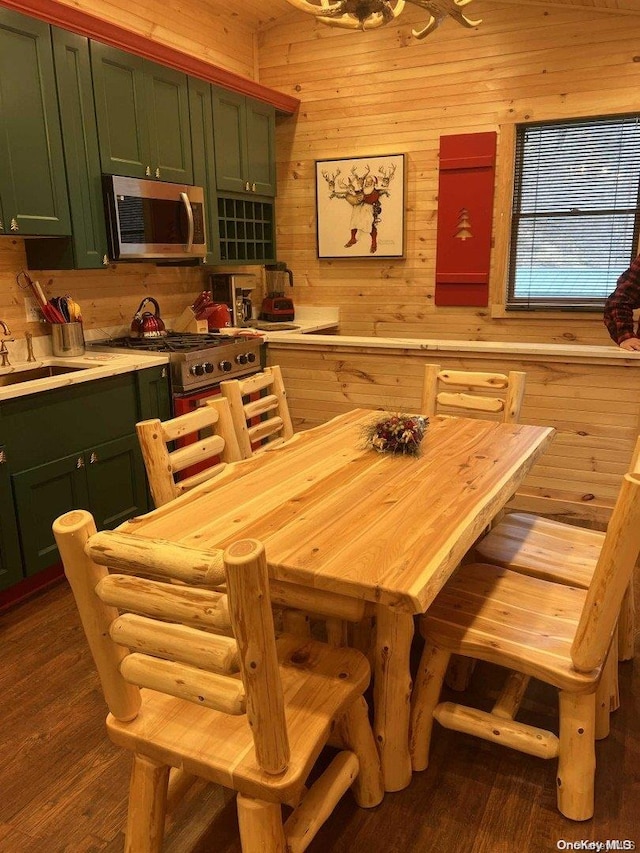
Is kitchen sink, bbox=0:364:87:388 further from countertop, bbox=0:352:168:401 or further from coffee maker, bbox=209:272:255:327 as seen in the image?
coffee maker, bbox=209:272:255:327

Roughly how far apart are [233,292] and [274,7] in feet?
6.57

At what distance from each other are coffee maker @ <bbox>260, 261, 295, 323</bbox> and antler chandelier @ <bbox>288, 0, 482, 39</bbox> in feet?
8.58

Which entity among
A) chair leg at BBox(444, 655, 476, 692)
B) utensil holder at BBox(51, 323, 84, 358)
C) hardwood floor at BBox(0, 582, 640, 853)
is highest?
utensil holder at BBox(51, 323, 84, 358)

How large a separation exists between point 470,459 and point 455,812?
98 centimetres

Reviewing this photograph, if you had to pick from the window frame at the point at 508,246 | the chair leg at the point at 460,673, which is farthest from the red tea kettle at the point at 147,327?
the chair leg at the point at 460,673

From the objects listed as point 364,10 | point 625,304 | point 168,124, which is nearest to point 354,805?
point 364,10

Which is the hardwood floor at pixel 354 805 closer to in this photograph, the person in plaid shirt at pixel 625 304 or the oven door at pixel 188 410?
the oven door at pixel 188 410

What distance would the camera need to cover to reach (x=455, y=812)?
1702 millimetres

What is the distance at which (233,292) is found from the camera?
4645 millimetres

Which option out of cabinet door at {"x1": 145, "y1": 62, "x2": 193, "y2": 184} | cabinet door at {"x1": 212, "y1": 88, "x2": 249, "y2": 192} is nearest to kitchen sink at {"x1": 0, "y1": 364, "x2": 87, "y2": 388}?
cabinet door at {"x1": 145, "y1": 62, "x2": 193, "y2": 184}

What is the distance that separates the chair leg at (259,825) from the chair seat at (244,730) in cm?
4

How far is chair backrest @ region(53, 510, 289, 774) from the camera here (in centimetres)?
100

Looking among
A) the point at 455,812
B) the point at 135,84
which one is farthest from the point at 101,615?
the point at 135,84

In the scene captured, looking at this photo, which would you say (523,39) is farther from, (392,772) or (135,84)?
(392,772)
